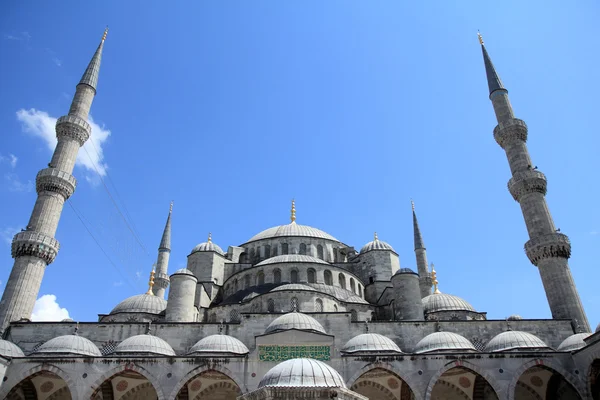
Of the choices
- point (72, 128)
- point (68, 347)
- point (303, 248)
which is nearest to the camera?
point (68, 347)

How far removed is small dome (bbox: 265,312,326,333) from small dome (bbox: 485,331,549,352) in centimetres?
551

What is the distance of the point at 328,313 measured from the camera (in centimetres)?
1719

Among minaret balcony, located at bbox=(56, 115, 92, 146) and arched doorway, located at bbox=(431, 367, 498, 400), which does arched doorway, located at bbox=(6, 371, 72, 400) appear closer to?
minaret balcony, located at bbox=(56, 115, 92, 146)

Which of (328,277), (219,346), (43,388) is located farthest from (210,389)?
(328,277)

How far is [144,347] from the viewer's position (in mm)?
14648

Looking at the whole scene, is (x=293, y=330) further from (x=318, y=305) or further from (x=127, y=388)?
(x=127, y=388)

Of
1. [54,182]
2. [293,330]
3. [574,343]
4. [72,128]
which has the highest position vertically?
[72,128]

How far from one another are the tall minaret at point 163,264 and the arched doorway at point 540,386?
17.3m

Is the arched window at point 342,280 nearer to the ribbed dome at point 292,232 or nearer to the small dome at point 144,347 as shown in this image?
the ribbed dome at point 292,232

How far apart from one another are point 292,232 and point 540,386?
13.8 metres

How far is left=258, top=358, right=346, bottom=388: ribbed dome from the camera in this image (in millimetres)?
6301

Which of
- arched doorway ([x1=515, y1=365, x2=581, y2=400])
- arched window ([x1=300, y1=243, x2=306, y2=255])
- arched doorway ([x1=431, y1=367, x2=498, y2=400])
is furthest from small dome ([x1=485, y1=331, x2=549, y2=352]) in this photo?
arched window ([x1=300, y1=243, x2=306, y2=255])

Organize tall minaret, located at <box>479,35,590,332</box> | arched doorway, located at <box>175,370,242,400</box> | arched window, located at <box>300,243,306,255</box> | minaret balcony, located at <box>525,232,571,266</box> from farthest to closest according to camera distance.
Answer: arched window, located at <box>300,243,306,255</box> → minaret balcony, located at <box>525,232,571,266</box> → tall minaret, located at <box>479,35,590,332</box> → arched doorway, located at <box>175,370,242,400</box>

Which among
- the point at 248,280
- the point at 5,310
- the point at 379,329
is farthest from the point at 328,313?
the point at 5,310
